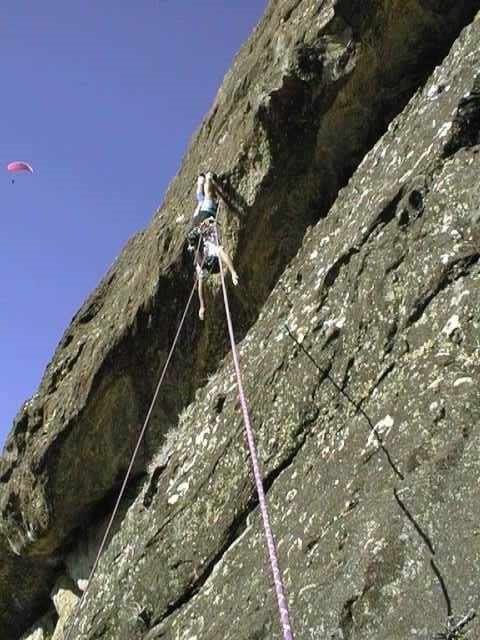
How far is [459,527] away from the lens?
4.89m

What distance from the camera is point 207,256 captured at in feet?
38.7

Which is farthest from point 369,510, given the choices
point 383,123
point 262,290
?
point 383,123

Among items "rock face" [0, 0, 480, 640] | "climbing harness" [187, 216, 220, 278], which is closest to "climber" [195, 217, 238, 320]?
"climbing harness" [187, 216, 220, 278]

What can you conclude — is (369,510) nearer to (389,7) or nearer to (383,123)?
Answer: (383,123)

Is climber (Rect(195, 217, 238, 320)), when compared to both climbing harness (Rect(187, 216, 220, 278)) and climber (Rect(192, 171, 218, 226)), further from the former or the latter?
climber (Rect(192, 171, 218, 226))

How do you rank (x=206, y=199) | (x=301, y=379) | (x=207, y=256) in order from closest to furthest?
1. (x=301, y=379)
2. (x=207, y=256)
3. (x=206, y=199)

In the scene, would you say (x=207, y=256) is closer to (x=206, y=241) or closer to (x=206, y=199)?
(x=206, y=241)

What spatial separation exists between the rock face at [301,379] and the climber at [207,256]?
383 mm

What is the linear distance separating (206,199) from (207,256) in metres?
1.00

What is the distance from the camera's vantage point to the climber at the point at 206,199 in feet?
38.8

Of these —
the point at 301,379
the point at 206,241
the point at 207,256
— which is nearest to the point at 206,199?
the point at 206,241

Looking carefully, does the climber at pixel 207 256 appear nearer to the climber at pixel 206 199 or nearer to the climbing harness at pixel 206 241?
the climbing harness at pixel 206 241

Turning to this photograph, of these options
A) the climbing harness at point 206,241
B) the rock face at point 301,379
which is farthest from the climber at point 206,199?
the rock face at point 301,379

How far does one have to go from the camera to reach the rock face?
18.1 ft
